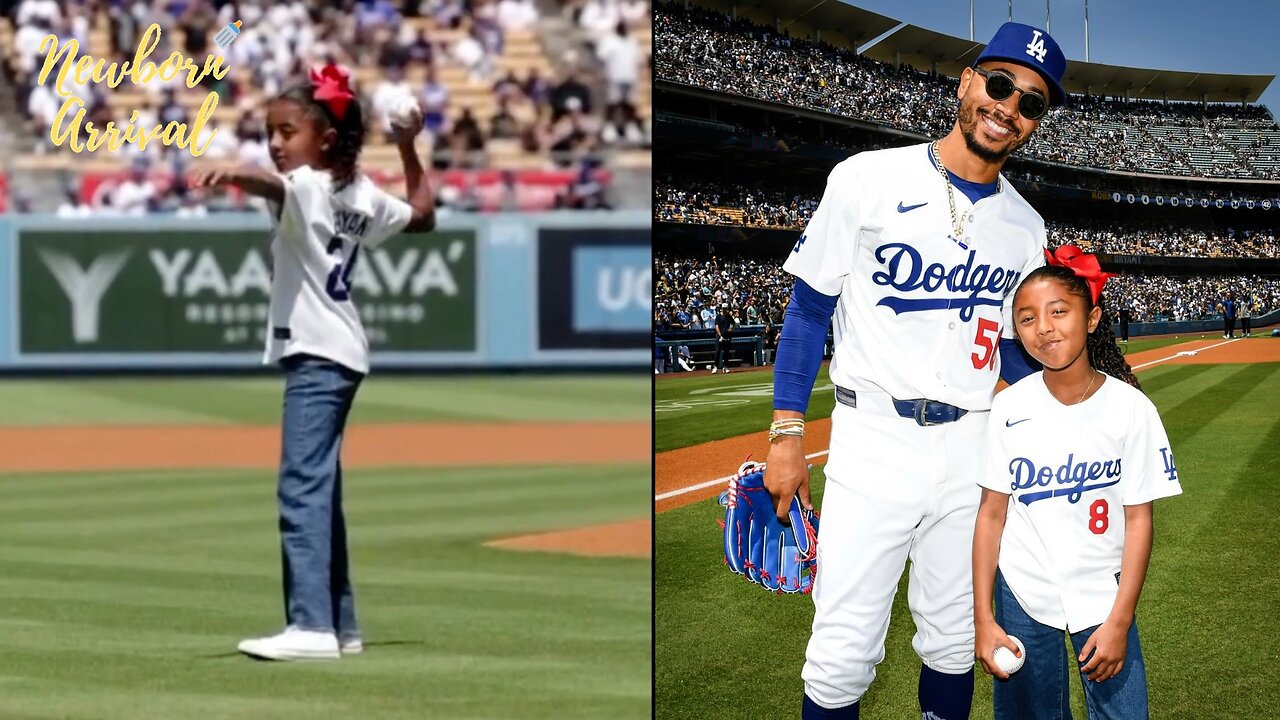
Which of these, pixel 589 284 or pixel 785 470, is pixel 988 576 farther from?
pixel 589 284

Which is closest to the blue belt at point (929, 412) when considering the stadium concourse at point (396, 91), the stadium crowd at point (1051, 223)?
the stadium crowd at point (1051, 223)

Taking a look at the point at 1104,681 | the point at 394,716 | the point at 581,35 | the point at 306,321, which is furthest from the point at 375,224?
the point at 581,35

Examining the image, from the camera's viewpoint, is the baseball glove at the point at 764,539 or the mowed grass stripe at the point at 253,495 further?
the mowed grass stripe at the point at 253,495

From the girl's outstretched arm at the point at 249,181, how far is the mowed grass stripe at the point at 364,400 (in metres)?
6.45

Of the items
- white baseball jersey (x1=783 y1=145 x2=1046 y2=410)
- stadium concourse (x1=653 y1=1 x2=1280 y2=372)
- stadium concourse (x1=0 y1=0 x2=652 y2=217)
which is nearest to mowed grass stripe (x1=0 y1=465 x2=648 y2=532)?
stadium concourse (x1=653 y1=1 x2=1280 y2=372)

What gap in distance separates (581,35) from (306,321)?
405 inches

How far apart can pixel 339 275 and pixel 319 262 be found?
62mm

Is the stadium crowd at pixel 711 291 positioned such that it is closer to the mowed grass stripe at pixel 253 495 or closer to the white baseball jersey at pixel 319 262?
the white baseball jersey at pixel 319 262

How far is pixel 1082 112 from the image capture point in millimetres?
2672

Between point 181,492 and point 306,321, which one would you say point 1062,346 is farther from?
point 181,492

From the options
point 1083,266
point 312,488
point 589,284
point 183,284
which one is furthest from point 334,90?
point 183,284

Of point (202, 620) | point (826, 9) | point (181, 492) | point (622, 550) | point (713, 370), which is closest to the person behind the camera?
point (826, 9)

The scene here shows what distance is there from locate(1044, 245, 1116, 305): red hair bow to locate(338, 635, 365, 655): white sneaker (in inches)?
83.1

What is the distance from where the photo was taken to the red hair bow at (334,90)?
10.2ft
